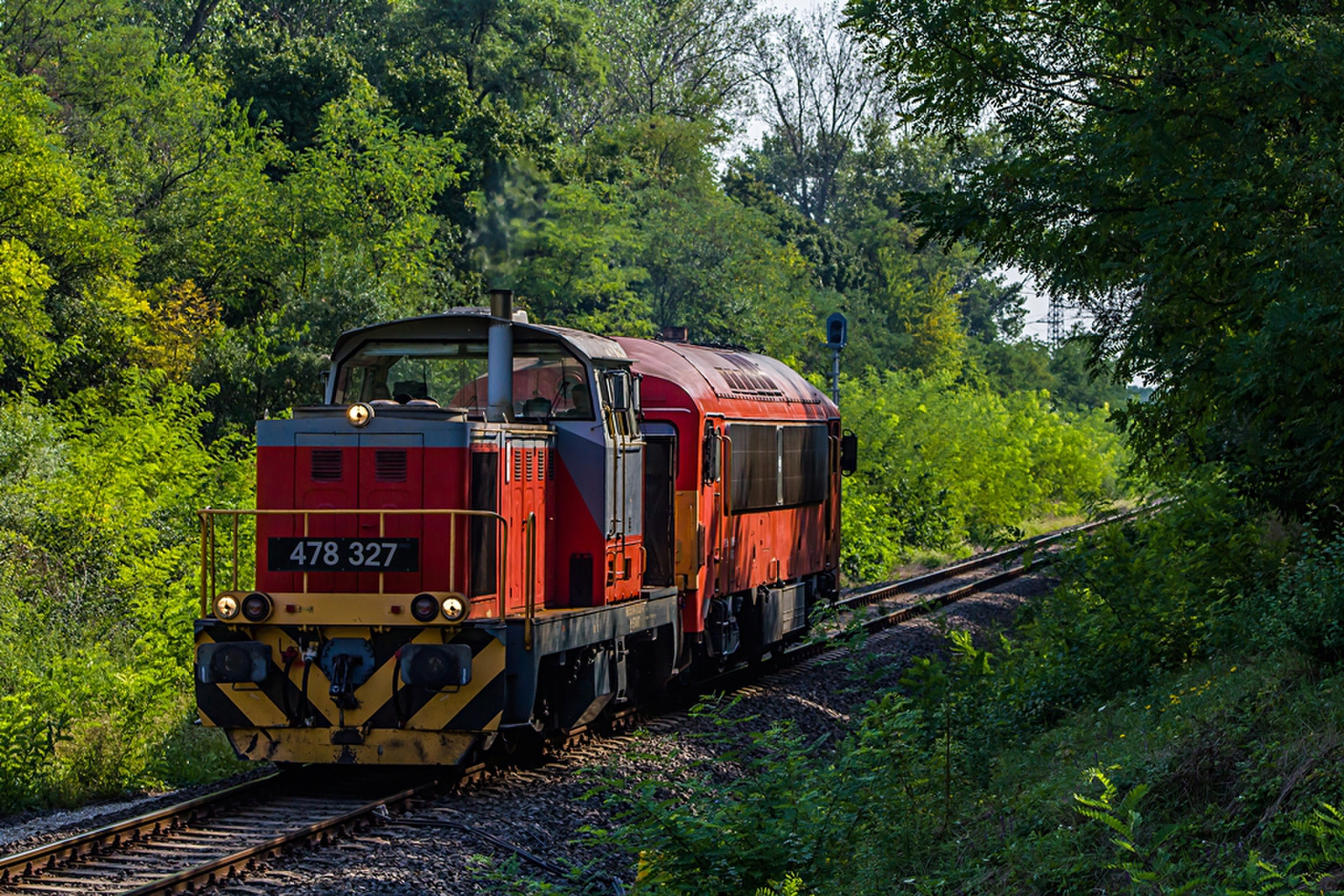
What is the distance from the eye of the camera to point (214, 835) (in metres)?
8.60

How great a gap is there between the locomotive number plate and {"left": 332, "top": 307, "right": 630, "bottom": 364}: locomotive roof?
176 centimetres

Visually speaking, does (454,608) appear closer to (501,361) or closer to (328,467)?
(328,467)

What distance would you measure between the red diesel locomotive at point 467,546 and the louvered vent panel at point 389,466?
0.05ft

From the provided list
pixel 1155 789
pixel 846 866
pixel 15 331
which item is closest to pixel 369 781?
→ pixel 846 866

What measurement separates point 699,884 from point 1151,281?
616cm

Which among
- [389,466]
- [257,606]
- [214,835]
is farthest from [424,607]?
[214,835]

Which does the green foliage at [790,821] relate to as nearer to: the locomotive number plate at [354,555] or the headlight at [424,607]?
the headlight at [424,607]

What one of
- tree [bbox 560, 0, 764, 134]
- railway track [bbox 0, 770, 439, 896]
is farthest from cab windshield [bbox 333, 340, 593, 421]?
tree [bbox 560, 0, 764, 134]

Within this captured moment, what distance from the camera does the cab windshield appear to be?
35.1 feet

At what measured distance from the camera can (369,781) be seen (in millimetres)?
10117

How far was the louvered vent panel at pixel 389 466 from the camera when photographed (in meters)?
9.59

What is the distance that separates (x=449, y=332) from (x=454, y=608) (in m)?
2.43

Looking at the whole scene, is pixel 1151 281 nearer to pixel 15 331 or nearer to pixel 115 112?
pixel 15 331

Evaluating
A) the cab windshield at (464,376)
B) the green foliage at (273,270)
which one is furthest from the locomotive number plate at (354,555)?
the green foliage at (273,270)
